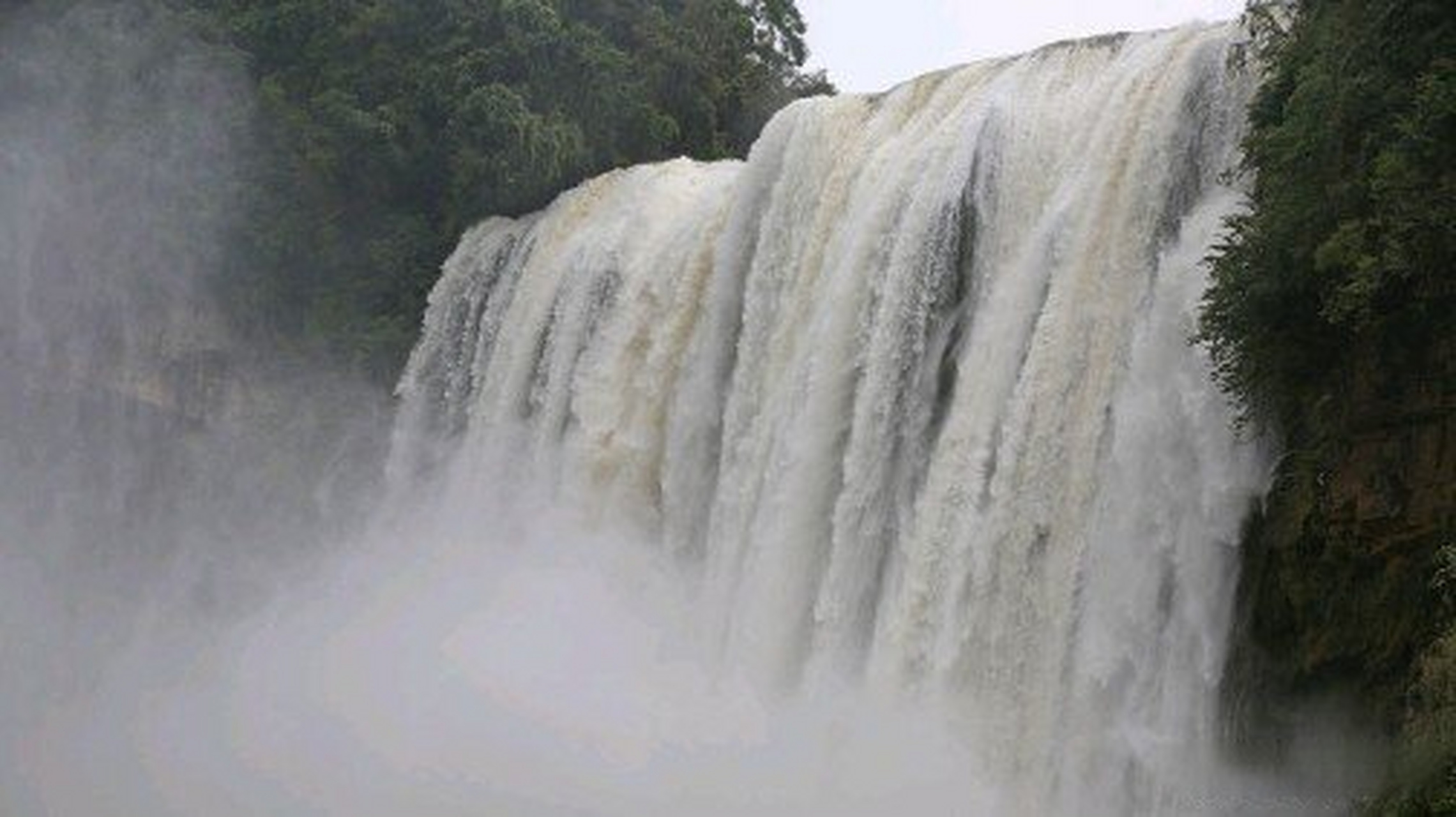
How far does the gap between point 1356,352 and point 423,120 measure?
1791 cm

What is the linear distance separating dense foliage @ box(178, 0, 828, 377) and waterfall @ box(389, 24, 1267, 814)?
364 cm

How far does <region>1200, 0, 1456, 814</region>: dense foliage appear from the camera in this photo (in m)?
9.37

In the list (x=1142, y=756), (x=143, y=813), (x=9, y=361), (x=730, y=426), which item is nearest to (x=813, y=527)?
(x=730, y=426)

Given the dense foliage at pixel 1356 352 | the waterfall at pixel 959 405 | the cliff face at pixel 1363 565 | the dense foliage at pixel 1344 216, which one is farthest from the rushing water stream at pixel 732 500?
the dense foliage at pixel 1344 216

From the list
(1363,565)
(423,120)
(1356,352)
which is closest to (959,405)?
(1356,352)

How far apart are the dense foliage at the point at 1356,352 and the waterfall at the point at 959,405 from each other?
0.56 m

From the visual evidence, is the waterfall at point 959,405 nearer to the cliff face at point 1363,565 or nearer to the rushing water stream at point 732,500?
the rushing water stream at point 732,500

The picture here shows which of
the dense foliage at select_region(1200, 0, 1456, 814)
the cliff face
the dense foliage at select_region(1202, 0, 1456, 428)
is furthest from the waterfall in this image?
the dense foliage at select_region(1202, 0, 1456, 428)

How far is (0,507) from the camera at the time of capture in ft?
84.5

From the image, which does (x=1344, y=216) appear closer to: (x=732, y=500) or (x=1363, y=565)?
(x=1363, y=565)

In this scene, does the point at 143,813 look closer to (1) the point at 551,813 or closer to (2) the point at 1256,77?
(1) the point at 551,813

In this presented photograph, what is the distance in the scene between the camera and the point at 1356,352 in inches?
397

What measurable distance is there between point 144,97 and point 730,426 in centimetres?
1355

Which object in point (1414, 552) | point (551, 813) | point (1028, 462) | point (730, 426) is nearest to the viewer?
point (1414, 552)
